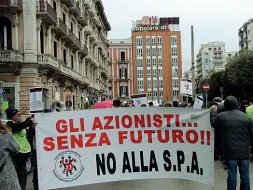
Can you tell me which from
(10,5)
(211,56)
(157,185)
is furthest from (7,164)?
(211,56)

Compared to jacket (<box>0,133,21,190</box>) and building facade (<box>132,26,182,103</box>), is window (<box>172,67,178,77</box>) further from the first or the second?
jacket (<box>0,133,21,190</box>)

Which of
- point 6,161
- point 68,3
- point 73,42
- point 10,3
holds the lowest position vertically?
point 6,161

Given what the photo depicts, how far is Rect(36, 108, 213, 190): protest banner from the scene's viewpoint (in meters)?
6.72

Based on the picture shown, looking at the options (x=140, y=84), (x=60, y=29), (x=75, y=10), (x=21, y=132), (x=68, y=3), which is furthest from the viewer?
(x=140, y=84)

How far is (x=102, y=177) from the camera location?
6781 mm

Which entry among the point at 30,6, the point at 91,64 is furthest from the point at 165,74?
the point at 30,6

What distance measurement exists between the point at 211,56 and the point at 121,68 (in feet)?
307

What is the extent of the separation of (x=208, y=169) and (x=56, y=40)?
94.7 feet

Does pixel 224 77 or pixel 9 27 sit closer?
pixel 9 27

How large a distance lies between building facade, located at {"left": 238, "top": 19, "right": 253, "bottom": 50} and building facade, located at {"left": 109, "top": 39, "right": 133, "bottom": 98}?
101 feet

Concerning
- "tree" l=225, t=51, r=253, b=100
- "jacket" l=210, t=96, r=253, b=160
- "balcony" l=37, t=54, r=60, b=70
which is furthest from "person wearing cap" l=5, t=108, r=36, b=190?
"tree" l=225, t=51, r=253, b=100

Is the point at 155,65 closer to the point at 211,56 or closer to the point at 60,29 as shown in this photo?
the point at 211,56

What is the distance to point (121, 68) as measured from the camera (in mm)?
103312

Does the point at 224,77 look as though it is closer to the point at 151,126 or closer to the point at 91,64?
the point at 91,64
